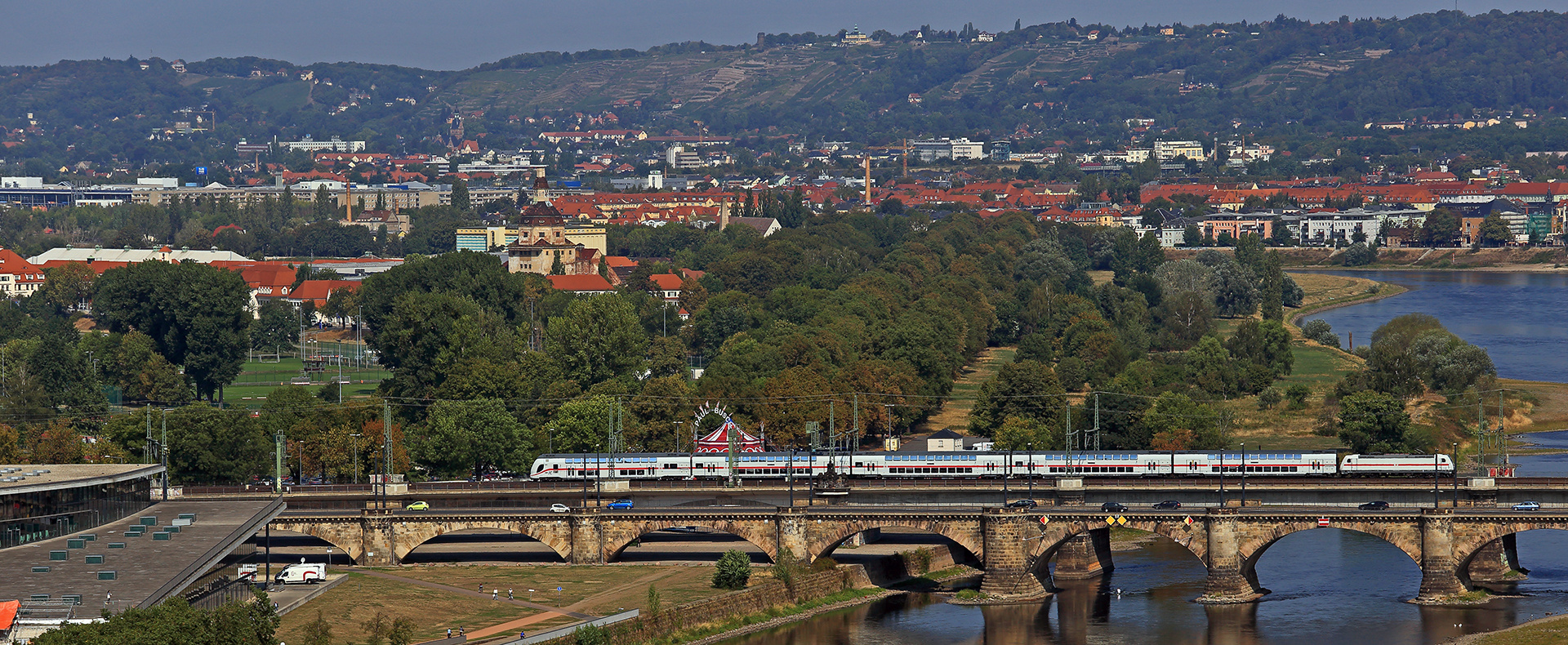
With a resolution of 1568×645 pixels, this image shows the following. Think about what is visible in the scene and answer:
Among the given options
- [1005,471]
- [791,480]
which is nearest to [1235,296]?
[1005,471]

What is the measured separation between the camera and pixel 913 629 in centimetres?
7306

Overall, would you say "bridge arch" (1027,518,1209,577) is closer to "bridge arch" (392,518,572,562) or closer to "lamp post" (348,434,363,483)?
"bridge arch" (392,518,572,562)

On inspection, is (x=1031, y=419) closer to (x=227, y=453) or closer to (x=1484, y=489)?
(x=1484, y=489)

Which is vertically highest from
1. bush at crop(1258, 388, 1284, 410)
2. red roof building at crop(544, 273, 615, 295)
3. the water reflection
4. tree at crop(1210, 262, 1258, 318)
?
red roof building at crop(544, 273, 615, 295)

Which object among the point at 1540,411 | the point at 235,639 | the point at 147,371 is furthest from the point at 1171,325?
the point at 235,639

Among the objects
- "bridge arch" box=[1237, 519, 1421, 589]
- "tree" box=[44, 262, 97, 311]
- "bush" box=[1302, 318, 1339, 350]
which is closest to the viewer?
"bridge arch" box=[1237, 519, 1421, 589]

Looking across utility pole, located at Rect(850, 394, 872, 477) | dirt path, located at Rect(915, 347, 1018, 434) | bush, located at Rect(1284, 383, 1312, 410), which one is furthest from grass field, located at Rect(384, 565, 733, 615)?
bush, located at Rect(1284, 383, 1312, 410)

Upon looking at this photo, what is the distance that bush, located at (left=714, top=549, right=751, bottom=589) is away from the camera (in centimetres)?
7425

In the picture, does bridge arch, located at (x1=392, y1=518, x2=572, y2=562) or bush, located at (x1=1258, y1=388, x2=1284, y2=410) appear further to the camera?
bush, located at (x1=1258, y1=388, x2=1284, y2=410)

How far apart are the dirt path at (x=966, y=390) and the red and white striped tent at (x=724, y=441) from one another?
73.5 feet

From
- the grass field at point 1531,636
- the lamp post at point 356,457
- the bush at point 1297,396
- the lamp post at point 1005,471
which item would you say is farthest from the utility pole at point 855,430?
the grass field at point 1531,636

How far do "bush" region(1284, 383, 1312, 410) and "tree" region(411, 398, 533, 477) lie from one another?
4859cm

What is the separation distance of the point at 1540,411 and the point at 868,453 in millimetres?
54482

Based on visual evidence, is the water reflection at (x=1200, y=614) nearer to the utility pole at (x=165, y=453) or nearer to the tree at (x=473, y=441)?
the utility pole at (x=165, y=453)
